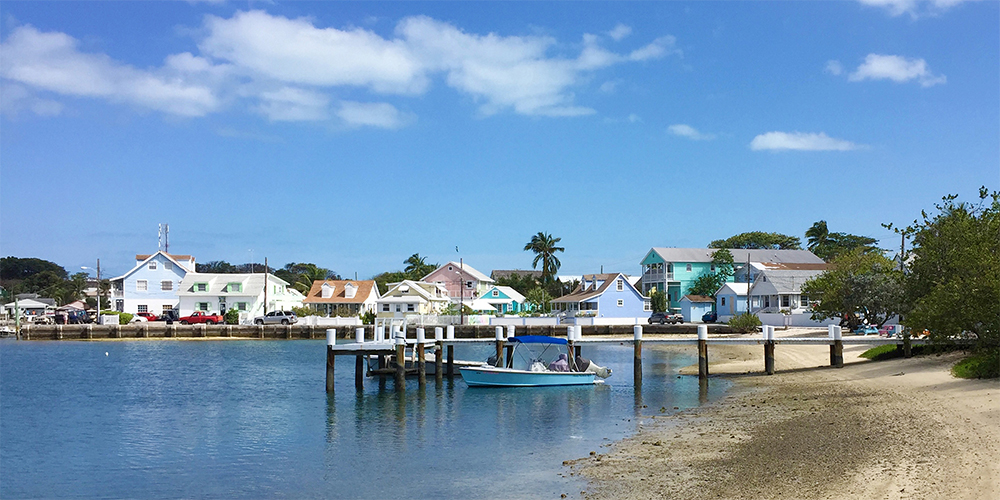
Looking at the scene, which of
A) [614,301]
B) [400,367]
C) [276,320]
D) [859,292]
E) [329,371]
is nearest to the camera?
[329,371]

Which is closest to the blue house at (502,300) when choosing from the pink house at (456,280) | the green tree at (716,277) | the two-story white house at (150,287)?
the pink house at (456,280)

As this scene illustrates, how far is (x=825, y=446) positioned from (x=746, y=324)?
50.5 meters

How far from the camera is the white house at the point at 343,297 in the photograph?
95.8m

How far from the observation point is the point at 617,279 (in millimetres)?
87188

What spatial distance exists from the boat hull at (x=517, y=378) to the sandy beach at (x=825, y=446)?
24.6 feet

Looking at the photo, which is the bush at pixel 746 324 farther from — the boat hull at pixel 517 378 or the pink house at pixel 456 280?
the pink house at pixel 456 280

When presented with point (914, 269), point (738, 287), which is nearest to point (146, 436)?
point (914, 269)

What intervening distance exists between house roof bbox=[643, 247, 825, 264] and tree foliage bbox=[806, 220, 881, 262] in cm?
1803

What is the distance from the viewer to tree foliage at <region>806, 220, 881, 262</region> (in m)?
118

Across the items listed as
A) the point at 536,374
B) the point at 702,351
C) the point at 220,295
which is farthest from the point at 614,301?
the point at 536,374

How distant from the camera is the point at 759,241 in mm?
133125

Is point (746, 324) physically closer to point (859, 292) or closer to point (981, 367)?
point (859, 292)

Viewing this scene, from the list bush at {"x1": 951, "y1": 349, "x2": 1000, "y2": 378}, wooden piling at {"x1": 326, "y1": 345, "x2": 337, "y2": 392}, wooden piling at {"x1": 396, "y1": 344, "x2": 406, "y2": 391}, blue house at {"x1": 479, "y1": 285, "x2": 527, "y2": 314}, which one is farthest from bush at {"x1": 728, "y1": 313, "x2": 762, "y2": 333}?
wooden piling at {"x1": 326, "y1": 345, "x2": 337, "y2": 392}

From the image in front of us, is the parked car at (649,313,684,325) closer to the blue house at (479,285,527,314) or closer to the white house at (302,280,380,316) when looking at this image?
the blue house at (479,285,527,314)
